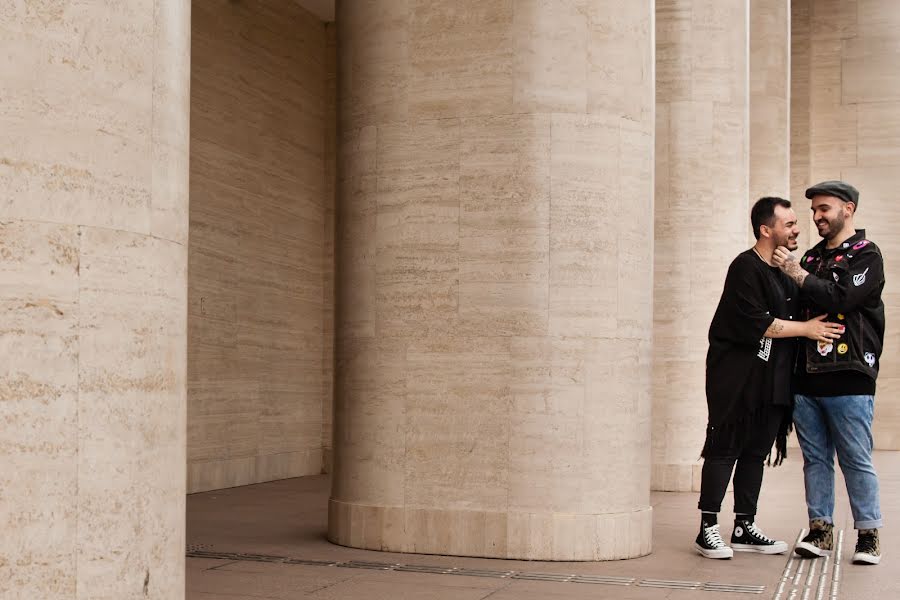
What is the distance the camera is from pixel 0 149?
3.94 metres

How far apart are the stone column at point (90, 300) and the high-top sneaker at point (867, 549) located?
5.50 meters

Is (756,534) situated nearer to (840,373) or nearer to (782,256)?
(840,373)

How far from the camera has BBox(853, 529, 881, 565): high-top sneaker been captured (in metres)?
8.64

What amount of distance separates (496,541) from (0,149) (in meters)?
5.56

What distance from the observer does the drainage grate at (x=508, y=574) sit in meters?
7.77

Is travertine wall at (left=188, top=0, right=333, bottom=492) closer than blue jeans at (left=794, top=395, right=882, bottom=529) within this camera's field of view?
No

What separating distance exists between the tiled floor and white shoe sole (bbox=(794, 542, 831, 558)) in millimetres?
108

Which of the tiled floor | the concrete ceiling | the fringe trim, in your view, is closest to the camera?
the tiled floor

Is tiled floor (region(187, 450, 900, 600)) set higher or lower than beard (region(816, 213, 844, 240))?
lower

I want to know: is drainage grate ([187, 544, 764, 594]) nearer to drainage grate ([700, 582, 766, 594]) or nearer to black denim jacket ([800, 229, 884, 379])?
drainage grate ([700, 582, 766, 594])

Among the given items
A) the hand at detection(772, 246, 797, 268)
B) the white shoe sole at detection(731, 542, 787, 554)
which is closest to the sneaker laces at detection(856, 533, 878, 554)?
the white shoe sole at detection(731, 542, 787, 554)

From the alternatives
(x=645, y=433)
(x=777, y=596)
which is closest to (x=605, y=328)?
(x=645, y=433)

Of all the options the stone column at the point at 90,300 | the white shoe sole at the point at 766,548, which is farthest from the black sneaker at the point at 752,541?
the stone column at the point at 90,300

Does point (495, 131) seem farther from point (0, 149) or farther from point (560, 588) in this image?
point (0, 149)
